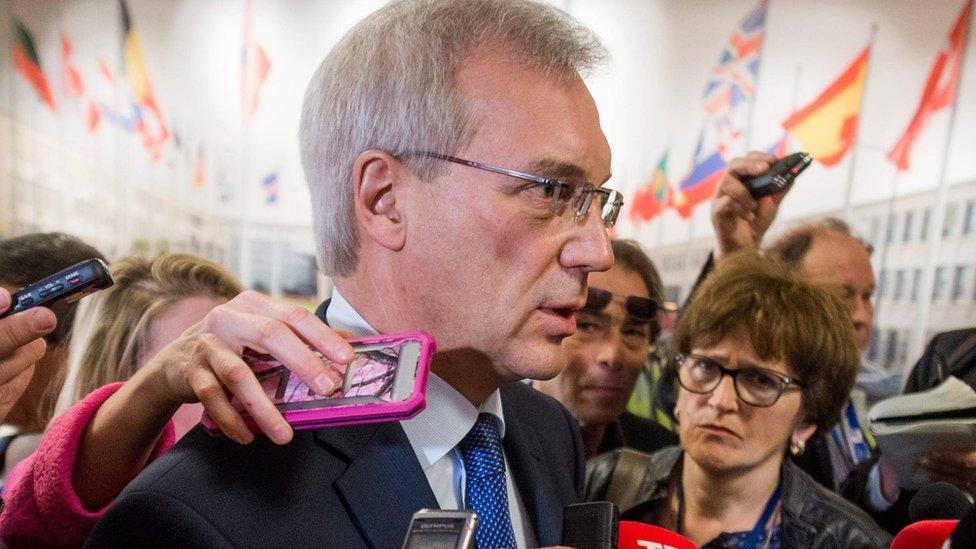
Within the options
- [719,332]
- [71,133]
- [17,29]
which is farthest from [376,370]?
[17,29]

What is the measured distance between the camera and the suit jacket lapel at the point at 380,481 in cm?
98

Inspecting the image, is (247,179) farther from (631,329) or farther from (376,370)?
Answer: (376,370)

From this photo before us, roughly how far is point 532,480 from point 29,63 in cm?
485

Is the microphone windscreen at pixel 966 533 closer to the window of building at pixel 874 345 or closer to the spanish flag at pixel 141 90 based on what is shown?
the window of building at pixel 874 345

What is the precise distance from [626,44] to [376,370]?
3535 millimetres

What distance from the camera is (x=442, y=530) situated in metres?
0.64

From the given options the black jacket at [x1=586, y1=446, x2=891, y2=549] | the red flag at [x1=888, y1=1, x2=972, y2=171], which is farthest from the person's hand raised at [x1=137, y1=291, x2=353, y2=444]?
the red flag at [x1=888, y1=1, x2=972, y2=171]

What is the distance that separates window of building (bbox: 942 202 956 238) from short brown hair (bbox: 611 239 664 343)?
1799 millimetres

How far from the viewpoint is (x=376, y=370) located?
2.61 feet

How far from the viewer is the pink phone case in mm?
752

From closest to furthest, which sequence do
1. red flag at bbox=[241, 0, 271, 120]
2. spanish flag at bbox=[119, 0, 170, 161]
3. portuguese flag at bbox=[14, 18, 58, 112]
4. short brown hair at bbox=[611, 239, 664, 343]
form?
short brown hair at bbox=[611, 239, 664, 343]
red flag at bbox=[241, 0, 271, 120]
spanish flag at bbox=[119, 0, 170, 161]
portuguese flag at bbox=[14, 18, 58, 112]

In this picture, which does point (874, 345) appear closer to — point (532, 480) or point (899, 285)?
point (899, 285)

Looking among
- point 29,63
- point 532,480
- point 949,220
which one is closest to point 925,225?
point 949,220

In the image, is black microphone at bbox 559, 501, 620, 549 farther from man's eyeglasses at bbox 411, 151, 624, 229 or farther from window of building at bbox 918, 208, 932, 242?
window of building at bbox 918, 208, 932, 242
